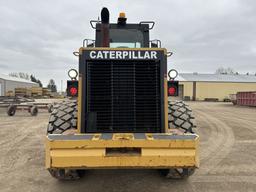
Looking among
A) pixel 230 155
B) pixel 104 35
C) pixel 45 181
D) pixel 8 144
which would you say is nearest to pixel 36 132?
pixel 8 144

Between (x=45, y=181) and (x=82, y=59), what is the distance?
6.88 feet

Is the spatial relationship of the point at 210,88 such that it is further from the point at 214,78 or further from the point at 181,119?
the point at 181,119

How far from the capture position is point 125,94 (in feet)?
12.8

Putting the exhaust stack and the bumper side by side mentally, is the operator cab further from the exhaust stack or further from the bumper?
the bumper

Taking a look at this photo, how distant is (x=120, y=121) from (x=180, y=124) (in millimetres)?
1114

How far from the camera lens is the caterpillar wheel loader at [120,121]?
10.5ft

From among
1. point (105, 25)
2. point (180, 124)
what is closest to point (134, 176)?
point (180, 124)

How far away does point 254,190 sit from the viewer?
3939 millimetres

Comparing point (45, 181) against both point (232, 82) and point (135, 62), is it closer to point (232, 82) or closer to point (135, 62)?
point (135, 62)

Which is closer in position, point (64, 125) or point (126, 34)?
point (64, 125)

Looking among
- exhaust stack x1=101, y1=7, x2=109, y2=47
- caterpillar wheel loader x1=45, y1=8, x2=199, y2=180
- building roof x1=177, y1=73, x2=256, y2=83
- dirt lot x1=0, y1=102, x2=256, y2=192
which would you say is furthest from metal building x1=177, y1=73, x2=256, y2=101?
caterpillar wheel loader x1=45, y1=8, x2=199, y2=180

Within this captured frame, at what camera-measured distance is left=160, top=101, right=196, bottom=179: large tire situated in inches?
167

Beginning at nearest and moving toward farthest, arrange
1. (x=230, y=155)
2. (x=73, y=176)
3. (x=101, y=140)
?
(x=101, y=140), (x=73, y=176), (x=230, y=155)

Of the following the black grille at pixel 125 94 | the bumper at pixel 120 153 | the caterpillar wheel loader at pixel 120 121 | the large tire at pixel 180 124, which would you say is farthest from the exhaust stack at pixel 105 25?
the bumper at pixel 120 153
